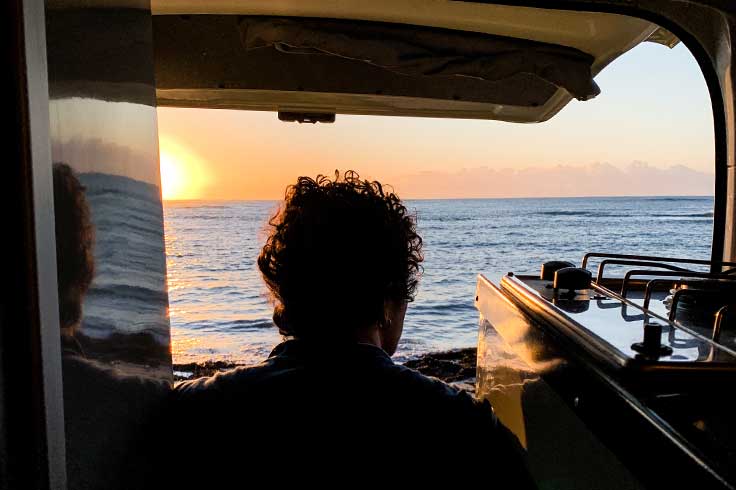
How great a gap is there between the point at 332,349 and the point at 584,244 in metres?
27.3

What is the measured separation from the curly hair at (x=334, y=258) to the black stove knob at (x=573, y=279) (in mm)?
481

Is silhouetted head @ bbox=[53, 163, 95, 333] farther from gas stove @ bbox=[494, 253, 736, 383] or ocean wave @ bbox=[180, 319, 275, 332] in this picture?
ocean wave @ bbox=[180, 319, 275, 332]

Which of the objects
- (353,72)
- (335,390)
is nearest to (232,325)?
(353,72)

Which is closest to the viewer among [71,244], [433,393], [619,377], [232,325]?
[71,244]

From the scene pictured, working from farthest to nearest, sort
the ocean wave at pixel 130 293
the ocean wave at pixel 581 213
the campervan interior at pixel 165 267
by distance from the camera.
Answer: the ocean wave at pixel 581 213, the ocean wave at pixel 130 293, the campervan interior at pixel 165 267

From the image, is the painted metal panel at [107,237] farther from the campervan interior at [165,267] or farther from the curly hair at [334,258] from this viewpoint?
the curly hair at [334,258]

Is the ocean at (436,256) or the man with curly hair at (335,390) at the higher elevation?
the man with curly hair at (335,390)

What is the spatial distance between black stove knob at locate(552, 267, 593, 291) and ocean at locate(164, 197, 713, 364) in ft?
1.39

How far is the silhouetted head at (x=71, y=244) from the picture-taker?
0.59 metres

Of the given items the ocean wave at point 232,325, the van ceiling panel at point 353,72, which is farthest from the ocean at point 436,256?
the van ceiling panel at point 353,72

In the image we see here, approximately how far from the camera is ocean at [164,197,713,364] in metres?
10.0

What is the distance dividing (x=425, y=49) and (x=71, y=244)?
5.95 ft

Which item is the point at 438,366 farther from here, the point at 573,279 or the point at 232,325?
the point at 573,279

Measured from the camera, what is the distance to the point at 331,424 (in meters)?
1.05
